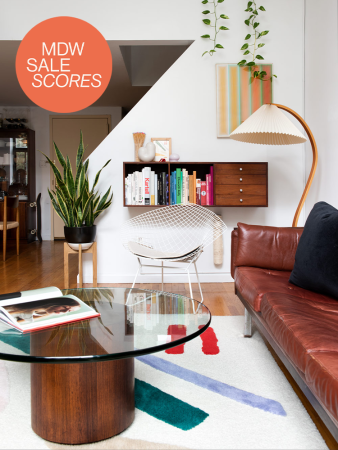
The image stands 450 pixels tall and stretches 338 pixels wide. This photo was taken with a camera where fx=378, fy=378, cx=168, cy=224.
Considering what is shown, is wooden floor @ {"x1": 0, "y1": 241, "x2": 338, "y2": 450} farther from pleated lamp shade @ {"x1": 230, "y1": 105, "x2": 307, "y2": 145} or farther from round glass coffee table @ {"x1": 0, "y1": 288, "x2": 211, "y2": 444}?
pleated lamp shade @ {"x1": 230, "y1": 105, "x2": 307, "y2": 145}

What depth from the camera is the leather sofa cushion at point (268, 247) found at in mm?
2332

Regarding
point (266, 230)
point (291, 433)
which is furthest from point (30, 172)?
point (291, 433)

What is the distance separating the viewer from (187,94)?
11.9ft

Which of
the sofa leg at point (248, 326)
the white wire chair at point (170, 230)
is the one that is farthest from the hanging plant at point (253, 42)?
the sofa leg at point (248, 326)

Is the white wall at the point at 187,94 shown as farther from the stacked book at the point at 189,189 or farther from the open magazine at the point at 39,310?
the open magazine at the point at 39,310

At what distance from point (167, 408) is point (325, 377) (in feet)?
2.28

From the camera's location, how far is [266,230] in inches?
93.4

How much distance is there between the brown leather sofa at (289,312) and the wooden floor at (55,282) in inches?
12.3

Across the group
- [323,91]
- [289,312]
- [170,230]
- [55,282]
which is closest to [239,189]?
[170,230]

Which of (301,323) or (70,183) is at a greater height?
(70,183)

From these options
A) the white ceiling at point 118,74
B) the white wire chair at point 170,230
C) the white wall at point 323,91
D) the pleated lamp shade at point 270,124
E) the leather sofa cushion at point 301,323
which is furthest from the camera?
the white ceiling at point 118,74

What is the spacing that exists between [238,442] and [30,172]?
6532 millimetres

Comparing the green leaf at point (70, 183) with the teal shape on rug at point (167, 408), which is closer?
the teal shape on rug at point (167, 408)

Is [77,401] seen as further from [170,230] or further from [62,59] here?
[62,59]
